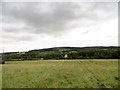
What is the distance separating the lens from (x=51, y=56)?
152250 mm

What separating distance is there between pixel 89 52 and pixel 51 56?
985 inches

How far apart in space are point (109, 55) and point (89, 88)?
427 ft

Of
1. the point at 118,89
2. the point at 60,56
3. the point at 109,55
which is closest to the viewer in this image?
Answer: the point at 118,89

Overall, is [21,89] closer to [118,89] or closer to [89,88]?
[89,88]

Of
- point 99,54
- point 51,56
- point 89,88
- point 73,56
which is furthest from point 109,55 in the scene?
point 89,88

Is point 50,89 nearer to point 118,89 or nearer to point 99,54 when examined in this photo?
point 118,89

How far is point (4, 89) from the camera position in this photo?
16500 mm

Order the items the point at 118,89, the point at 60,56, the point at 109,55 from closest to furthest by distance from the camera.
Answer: the point at 118,89
the point at 109,55
the point at 60,56

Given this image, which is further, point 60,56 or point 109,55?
point 60,56

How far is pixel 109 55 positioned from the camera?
143250 mm

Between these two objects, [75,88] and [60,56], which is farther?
[60,56]

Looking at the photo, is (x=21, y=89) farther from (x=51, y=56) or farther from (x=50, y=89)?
(x=51, y=56)

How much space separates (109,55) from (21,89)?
131310 mm

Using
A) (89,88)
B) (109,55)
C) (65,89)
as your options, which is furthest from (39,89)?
(109,55)
